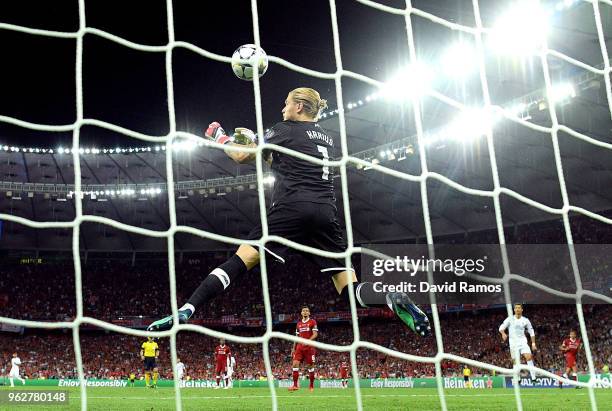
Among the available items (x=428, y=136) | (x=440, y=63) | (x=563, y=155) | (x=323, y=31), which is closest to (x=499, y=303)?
(x=563, y=155)

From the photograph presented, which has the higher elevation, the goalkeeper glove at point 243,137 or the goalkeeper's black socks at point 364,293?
the goalkeeper glove at point 243,137

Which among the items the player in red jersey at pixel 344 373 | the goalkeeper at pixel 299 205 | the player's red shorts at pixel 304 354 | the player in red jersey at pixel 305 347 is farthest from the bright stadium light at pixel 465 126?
the goalkeeper at pixel 299 205

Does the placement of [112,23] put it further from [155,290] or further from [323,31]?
[155,290]

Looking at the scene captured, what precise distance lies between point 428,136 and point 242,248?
1488cm

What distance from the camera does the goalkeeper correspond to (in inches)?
139

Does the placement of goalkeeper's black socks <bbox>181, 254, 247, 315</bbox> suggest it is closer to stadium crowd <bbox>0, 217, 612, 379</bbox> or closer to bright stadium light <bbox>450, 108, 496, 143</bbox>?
bright stadium light <bbox>450, 108, 496, 143</bbox>

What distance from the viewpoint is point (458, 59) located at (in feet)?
48.8

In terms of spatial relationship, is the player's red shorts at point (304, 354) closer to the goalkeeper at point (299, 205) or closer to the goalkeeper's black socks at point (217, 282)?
the goalkeeper at point (299, 205)

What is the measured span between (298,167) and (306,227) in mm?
375

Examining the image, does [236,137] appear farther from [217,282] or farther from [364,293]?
[364,293]

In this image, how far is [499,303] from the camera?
22000 mm

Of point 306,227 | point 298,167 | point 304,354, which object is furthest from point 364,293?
point 304,354

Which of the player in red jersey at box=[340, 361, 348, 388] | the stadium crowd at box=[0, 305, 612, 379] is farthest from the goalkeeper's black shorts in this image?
the stadium crowd at box=[0, 305, 612, 379]

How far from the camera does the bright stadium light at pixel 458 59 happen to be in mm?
14841
